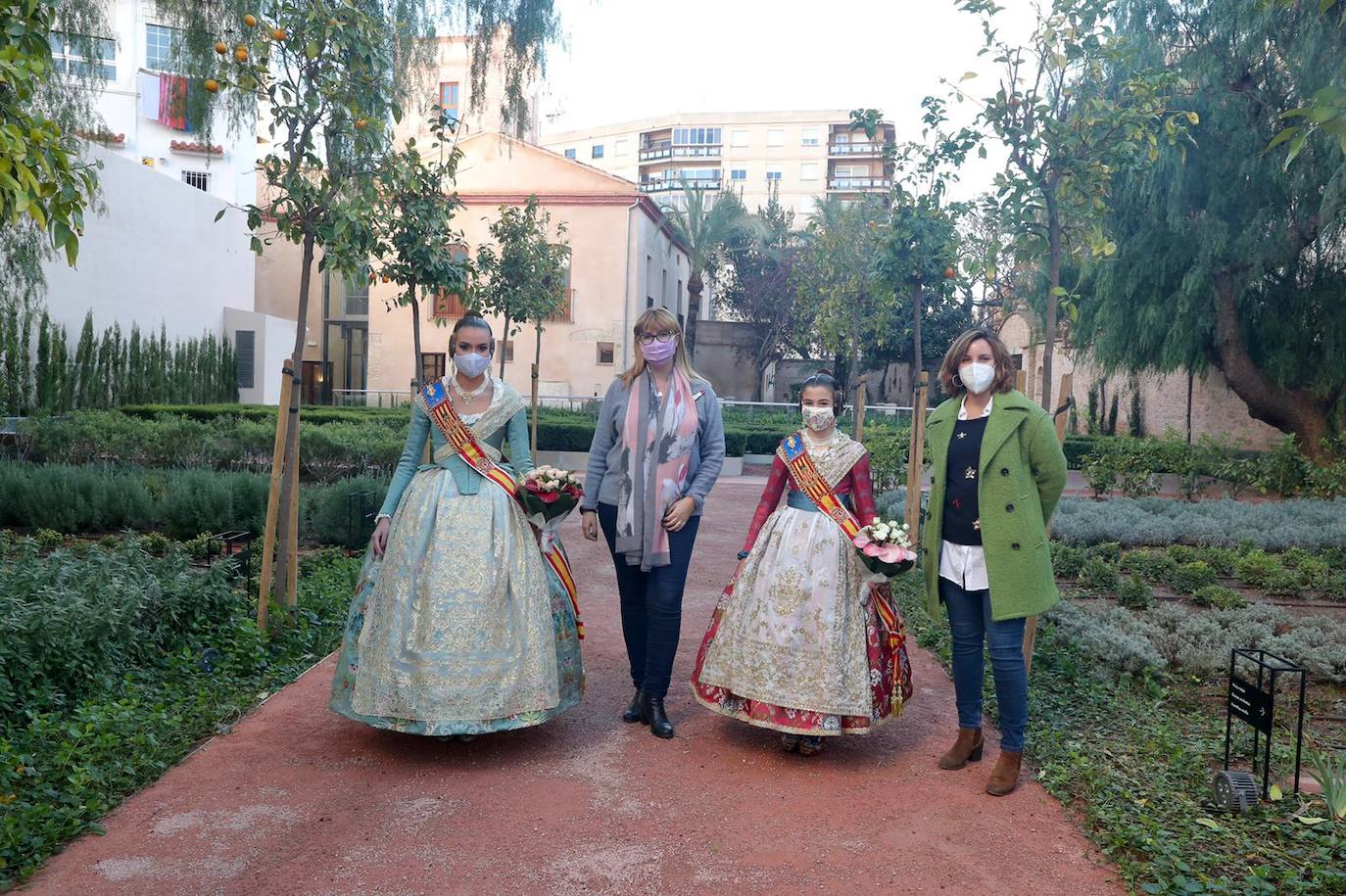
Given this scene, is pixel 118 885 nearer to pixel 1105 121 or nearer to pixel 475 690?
pixel 475 690

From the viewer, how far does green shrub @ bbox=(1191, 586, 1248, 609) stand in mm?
7164

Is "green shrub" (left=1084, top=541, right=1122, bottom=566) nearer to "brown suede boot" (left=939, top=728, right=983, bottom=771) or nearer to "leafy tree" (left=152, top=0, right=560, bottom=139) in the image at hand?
"brown suede boot" (left=939, top=728, right=983, bottom=771)

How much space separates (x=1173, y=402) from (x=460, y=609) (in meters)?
20.4

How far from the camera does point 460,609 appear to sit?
13.6ft

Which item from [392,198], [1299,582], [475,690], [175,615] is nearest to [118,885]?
[475,690]

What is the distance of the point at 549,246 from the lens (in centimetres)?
1945

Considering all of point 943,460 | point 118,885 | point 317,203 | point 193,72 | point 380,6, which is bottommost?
point 118,885

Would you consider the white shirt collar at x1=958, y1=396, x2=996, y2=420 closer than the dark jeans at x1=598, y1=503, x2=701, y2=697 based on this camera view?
Yes

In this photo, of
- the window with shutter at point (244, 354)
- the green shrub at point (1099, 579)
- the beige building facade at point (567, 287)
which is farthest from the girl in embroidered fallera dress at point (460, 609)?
the beige building facade at point (567, 287)

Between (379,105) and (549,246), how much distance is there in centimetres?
1294

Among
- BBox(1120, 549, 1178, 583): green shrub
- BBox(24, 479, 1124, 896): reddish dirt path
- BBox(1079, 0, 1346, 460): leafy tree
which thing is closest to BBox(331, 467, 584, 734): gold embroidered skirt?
BBox(24, 479, 1124, 896): reddish dirt path

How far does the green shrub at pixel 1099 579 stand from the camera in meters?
8.01

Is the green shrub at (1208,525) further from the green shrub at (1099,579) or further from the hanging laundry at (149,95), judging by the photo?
the hanging laundry at (149,95)

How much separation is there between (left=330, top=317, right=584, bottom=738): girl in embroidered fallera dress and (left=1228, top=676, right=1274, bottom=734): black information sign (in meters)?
2.59
